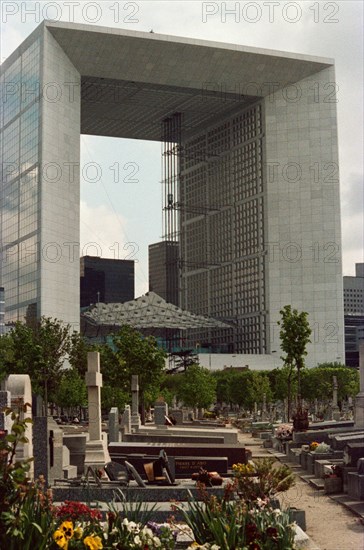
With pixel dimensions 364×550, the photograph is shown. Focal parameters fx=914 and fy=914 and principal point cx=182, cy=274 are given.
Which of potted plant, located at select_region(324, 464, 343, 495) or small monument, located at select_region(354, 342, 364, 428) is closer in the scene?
potted plant, located at select_region(324, 464, 343, 495)

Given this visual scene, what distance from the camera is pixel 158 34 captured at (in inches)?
5453

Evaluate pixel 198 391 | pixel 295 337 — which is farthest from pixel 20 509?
pixel 198 391

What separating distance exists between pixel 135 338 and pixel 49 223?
236 feet

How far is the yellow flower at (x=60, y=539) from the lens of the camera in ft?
35.0

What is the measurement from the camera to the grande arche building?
137 m

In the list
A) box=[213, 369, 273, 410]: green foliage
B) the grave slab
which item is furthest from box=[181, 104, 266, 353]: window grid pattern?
the grave slab

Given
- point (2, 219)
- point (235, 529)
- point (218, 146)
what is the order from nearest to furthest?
point (235, 529), point (2, 219), point (218, 146)

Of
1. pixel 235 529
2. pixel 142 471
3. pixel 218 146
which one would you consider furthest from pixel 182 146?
pixel 235 529

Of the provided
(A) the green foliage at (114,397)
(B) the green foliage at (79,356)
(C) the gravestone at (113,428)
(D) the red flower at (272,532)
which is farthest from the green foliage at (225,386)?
(D) the red flower at (272,532)

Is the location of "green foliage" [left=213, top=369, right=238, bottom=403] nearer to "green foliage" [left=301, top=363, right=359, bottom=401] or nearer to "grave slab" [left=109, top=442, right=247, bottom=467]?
"green foliage" [left=301, top=363, right=359, bottom=401]

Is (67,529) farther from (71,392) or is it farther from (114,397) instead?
(71,392)

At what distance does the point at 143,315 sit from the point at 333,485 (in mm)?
130150

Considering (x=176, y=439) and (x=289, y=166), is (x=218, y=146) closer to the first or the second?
(x=289, y=166)

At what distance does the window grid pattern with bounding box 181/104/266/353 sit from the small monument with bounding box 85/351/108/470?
128239 millimetres
